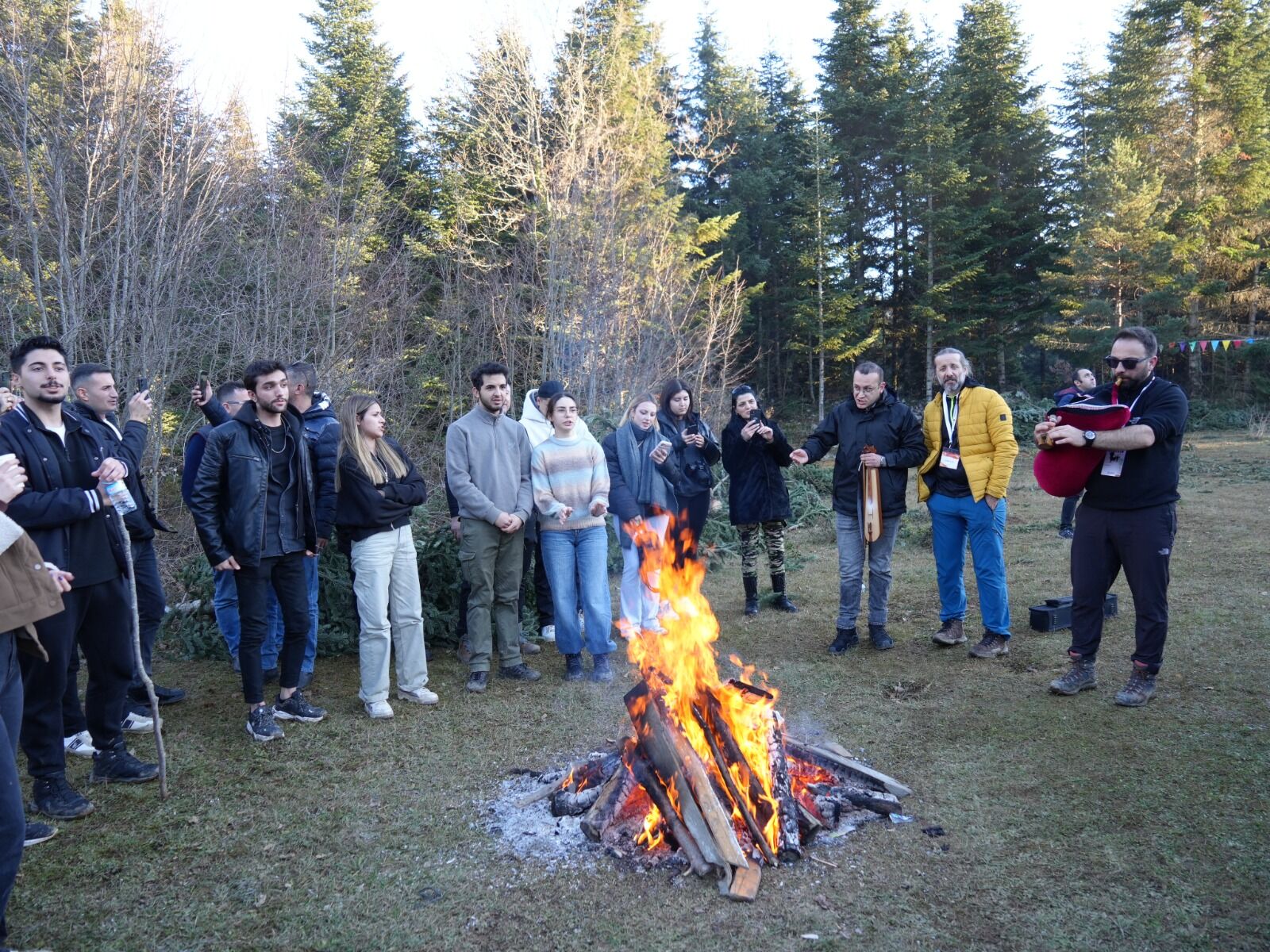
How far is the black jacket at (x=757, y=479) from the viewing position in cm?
717

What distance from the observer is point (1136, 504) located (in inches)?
187

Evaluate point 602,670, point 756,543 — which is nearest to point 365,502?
point 602,670

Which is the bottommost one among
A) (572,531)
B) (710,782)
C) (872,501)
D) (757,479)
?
(710,782)

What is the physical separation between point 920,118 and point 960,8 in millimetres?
5970

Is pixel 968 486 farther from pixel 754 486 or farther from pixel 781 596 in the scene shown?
pixel 781 596

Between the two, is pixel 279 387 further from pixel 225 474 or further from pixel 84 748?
pixel 84 748

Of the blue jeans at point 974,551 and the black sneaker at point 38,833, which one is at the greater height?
the blue jeans at point 974,551

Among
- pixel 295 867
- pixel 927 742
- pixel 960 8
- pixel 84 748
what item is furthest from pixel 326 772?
pixel 960 8

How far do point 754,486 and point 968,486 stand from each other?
1.93 m

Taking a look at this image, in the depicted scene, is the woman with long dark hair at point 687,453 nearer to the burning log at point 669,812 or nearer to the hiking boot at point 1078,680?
the hiking boot at point 1078,680

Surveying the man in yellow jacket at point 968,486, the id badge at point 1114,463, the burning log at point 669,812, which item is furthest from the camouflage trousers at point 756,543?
the burning log at point 669,812

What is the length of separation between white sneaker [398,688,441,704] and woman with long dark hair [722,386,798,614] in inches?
121

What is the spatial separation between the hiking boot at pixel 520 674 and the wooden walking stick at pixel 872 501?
269 centimetres

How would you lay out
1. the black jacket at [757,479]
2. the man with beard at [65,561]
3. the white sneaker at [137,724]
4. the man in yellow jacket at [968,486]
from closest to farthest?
the man with beard at [65,561] → the white sneaker at [137,724] → the man in yellow jacket at [968,486] → the black jacket at [757,479]
